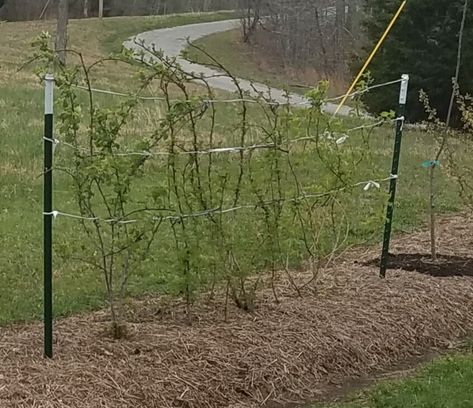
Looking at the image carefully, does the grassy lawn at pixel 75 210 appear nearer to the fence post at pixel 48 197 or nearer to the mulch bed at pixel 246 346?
the fence post at pixel 48 197

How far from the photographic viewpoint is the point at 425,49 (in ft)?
65.0

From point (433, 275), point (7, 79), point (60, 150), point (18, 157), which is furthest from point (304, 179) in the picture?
point (7, 79)

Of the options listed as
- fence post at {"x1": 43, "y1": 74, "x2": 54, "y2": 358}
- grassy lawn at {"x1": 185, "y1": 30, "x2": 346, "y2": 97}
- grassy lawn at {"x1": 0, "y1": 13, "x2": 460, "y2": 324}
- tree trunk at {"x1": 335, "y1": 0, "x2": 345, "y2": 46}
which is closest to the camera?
fence post at {"x1": 43, "y1": 74, "x2": 54, "y2": 358}

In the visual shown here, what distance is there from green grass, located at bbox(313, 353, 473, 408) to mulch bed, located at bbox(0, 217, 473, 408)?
12.3 inches

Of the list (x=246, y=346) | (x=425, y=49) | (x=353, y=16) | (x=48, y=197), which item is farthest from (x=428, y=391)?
(x=353, y=16)

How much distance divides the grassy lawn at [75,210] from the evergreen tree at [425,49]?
3.50 feet

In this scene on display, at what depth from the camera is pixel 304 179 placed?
964cm

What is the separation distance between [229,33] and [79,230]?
37.2 metres

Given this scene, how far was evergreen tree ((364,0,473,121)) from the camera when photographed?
19516 mm

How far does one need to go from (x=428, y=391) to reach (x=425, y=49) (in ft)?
49.6

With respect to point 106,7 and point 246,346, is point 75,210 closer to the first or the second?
point 246,346

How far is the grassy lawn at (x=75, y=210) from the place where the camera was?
6727 mm

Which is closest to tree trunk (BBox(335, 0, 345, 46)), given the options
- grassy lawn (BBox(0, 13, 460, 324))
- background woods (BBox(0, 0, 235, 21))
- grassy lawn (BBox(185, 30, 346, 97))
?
grassy lawn (BBox(185, 30, 346, 97))

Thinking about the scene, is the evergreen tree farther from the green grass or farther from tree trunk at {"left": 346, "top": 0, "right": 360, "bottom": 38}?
tree trunk at {"left": 346, "top": 0, "right": 360, "bottom": 38}
